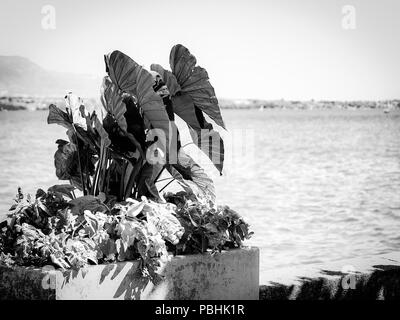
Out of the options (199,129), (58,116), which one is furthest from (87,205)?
(199,129)

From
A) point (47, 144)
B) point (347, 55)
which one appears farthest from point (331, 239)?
point (347, 55)

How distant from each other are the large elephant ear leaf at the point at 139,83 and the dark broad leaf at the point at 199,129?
245mm

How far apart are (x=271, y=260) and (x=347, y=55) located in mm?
60094

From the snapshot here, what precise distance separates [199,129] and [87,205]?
2.37 ft

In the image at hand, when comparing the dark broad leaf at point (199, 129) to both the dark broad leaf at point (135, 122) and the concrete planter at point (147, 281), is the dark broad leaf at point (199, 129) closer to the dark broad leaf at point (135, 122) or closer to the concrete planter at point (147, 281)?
the dark broad leaf at point (135, 122)

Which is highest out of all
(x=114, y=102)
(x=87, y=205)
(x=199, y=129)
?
(x=114, y=102)

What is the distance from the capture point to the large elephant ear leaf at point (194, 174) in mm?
3154

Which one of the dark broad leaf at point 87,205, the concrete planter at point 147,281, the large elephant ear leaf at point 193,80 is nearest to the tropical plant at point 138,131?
the large elephant ear leaf at point 193,80

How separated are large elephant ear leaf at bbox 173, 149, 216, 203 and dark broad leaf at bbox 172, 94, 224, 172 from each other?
11 cm

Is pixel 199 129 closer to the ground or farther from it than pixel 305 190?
farther from it

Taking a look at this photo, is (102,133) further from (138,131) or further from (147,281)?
(147,281)

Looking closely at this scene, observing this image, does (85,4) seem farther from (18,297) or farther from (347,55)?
(347,55)

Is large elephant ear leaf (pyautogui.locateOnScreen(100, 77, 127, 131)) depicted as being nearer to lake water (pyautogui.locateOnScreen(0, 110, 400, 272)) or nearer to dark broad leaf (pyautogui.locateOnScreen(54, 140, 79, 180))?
dark broad leaf (pyautogui.locateOnScreen(54, 140, 79, 180))

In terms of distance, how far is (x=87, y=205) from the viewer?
9.45ft
